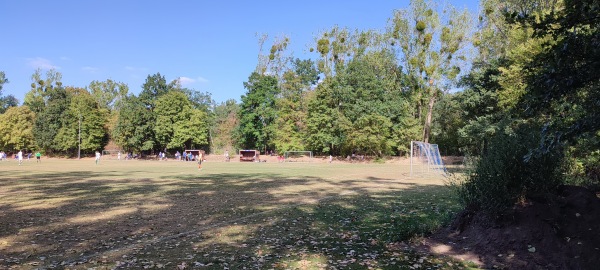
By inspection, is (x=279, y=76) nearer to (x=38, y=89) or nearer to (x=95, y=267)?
(x=38, y=89)

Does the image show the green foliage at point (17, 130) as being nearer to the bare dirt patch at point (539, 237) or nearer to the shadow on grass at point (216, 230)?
the shadow on grass at point (216, 230)

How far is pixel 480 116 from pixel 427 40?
18877mm

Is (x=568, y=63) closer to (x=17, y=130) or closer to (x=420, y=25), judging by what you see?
(x=420, y=25)

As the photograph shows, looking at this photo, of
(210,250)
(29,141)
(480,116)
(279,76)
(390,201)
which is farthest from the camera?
(29,141)

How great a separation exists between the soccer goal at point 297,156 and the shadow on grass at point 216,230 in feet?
162

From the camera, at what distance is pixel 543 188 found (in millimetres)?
6945

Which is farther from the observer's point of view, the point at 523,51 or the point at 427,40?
the point at 427,40

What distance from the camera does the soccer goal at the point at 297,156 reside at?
214 feet


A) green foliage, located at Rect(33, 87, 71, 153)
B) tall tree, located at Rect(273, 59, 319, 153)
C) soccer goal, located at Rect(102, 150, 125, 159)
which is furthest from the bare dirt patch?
green foliage, located at Rect(33, 87, 71, 153)

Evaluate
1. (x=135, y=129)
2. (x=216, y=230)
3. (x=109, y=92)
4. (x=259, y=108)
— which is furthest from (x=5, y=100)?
(x=216, y=230)

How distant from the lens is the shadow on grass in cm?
670

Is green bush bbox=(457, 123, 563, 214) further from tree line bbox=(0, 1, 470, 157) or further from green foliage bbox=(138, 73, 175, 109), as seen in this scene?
green foliage bbox=(138, 73, 175, 109)

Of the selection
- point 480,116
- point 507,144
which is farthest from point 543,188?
point 480,116

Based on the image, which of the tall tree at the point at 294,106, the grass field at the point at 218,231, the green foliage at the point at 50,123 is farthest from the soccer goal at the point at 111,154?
the grass field at the point at 218,231
